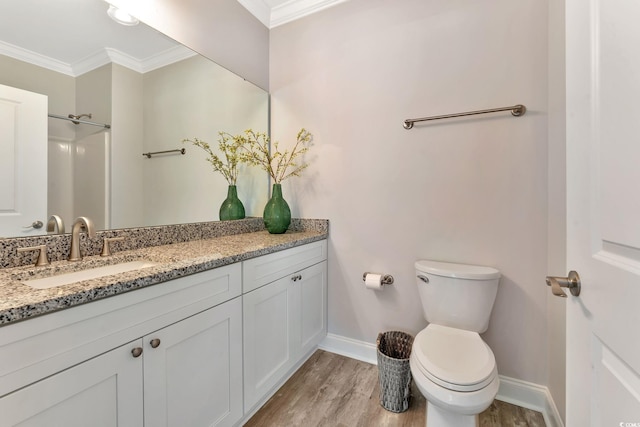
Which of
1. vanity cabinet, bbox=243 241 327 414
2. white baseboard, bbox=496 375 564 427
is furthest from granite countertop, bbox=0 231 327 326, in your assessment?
white baseboard, bbox=496 375 564 427

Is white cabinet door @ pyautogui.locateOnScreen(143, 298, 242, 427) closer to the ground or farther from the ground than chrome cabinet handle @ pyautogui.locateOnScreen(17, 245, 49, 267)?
closer to the ground

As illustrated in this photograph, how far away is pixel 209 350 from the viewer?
106 cm

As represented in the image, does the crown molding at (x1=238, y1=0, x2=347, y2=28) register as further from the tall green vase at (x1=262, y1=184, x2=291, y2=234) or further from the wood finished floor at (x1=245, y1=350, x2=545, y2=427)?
the wood finished floor at (x1=245, y1=350, x2=545, y2=427)

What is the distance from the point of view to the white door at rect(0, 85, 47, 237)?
972 millimetres

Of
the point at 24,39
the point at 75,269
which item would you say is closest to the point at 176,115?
the point at 24,39

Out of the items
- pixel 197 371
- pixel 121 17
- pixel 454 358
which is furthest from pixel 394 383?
pixel 121 17

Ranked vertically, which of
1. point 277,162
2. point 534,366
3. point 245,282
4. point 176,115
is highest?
point 176,115

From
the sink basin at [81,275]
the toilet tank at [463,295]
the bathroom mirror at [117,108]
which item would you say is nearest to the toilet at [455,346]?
the toilet tank at [463,295]

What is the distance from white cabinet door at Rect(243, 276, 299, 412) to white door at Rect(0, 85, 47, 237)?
2.94 ft

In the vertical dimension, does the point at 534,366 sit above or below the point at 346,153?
below

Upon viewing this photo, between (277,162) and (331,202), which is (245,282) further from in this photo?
(277,162)

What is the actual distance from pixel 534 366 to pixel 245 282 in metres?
1.60

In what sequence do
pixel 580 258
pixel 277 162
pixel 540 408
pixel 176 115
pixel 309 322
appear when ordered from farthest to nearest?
pixel 277 162, pixel 309 322, pixel 176 115, pixel 540 408, pixel 580 258

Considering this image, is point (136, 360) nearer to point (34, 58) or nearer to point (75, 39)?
point (34, 58)
